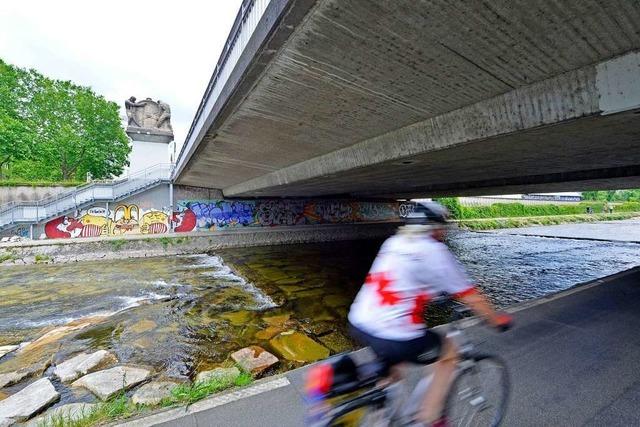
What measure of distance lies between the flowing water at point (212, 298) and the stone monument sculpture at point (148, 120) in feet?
50.7

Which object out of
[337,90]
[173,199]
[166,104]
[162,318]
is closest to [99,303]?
[162,318]

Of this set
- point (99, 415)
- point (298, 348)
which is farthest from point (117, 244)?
point (99, 415)

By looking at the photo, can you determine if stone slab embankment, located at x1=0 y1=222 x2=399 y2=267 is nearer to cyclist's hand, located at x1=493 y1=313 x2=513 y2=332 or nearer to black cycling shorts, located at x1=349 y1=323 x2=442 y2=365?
black cycling shorts, located at x1=349 y1=323 x2=442 y2=365

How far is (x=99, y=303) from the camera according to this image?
945cm

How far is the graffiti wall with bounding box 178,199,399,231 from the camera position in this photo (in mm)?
22438

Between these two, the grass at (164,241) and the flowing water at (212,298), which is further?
the grass at (164,241)

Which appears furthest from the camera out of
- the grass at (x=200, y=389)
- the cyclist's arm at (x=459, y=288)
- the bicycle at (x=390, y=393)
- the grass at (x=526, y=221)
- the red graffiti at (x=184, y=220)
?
the grass at (x=526, y=221)

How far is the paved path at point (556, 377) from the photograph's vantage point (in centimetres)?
302

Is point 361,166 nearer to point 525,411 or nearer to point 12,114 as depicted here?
point 525,411

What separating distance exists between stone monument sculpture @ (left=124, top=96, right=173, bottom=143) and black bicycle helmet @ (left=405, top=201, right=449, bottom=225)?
30.3m

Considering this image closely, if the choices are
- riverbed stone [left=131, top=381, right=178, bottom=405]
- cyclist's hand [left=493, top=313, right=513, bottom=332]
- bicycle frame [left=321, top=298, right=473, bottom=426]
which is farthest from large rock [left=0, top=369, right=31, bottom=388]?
cyclist's hand [left=493, top=313, right=513, bottom=332]

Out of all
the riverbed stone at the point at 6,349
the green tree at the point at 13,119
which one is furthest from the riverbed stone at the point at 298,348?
the green tree at the point at 13,119

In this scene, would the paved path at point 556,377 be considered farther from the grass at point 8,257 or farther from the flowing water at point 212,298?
the grass at point 8,257

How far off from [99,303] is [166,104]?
2500cm
